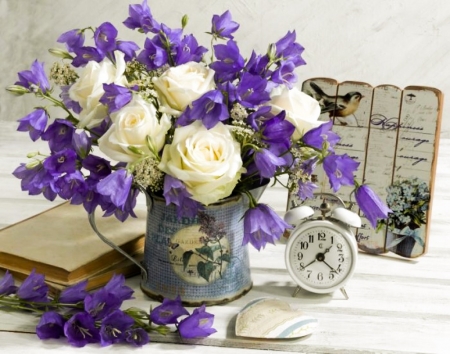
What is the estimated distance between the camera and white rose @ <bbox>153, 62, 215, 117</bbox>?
50.9 inches

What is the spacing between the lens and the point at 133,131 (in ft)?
4.16

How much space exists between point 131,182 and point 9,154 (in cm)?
109

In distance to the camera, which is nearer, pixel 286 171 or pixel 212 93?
pixel 212 93

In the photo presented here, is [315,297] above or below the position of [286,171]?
below

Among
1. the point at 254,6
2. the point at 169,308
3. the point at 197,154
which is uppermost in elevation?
the point at 254,6

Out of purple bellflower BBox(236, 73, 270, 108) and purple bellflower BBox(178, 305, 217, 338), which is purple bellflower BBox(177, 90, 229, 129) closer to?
purple bellflower BBox(236, 73, 270, 108)

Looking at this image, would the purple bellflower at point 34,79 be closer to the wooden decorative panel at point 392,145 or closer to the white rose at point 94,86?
the white rose at point 94,86

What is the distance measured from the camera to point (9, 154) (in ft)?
7.47

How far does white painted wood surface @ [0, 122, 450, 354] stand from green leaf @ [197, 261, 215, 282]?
0.06 m

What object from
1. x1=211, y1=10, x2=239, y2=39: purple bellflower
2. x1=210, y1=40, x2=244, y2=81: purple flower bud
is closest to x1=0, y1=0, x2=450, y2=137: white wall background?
x1=211, y1=10, x2=239, y2=39: purple bellflower

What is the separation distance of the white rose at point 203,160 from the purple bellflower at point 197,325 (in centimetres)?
17

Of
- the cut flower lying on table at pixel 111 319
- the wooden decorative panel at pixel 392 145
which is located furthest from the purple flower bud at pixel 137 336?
the wooden decorative panel at pixel 392 145

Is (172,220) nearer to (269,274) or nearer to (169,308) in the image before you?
(169,308)

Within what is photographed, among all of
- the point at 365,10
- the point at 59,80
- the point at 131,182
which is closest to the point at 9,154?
the point at 59,80
